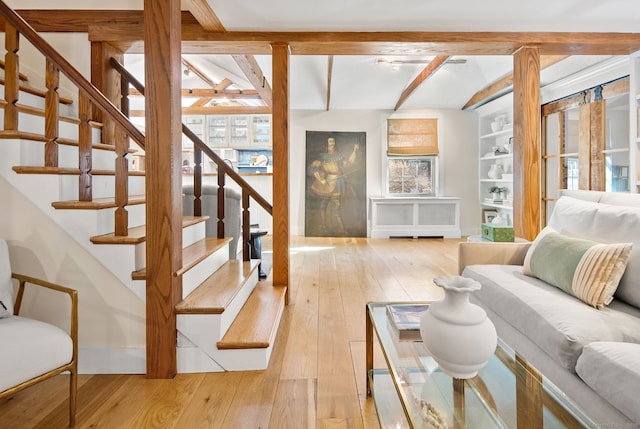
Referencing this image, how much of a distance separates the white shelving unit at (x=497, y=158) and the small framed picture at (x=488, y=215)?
7cm

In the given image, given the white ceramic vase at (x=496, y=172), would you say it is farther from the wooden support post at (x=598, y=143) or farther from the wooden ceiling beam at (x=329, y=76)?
the wooden ceiling beam at (x=329, y=76)

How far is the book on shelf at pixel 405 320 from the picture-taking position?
4.75ft

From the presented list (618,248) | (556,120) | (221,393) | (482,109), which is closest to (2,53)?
(221,393)

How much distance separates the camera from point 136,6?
297 cm

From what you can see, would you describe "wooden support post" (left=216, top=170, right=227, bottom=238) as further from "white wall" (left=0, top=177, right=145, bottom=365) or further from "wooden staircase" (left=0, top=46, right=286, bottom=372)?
"white wall" (left=0, top=177, right=145, bottom=365)

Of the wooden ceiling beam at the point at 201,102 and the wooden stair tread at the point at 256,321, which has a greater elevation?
the wooden ceiling beam at the point at 201,102

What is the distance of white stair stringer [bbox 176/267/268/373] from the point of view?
76.4 inches

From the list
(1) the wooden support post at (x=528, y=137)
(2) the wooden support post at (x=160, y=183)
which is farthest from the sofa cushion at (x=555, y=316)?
(2) the wooden support post at (x=160, y=183)

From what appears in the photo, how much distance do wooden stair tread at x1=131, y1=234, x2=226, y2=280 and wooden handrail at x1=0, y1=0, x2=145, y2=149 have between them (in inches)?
27.6

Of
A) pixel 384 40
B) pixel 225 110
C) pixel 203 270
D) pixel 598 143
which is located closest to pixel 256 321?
pixel 203 270

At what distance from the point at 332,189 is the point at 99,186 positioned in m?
4.84

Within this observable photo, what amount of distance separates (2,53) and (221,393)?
3.63m

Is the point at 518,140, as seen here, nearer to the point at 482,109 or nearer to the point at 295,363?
the point at 295,363

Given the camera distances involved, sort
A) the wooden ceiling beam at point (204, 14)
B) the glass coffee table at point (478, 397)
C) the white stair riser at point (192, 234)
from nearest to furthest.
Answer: the glass coffee table at point (478, 397), the wooden ceiling beam at point (204, 14), the white stair riser at point (192, 234)
